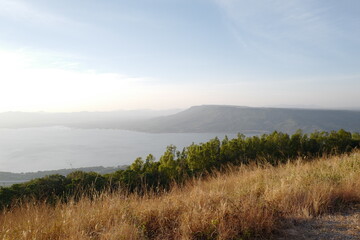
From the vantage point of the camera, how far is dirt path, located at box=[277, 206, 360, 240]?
3081 mm

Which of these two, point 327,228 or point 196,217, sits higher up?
point 196,217

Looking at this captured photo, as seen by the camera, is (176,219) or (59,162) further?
(59,162)

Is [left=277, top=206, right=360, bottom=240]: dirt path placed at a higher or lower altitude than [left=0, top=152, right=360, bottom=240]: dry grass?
lower

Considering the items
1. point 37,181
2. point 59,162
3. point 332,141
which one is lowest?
point 59,162

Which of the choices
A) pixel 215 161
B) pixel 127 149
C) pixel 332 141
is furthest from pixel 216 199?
pixel 127 149

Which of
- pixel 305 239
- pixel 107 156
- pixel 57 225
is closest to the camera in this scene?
pixel 305 239

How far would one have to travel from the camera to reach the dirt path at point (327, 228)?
308 centimetres

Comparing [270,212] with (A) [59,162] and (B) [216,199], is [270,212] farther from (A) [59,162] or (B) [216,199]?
(A) [59,162]

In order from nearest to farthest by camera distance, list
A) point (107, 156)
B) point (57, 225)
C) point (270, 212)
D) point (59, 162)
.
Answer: point (57, 225)
point (270, 212)
point (59, 162)
point (107, 156)

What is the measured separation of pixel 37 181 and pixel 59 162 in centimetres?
16590

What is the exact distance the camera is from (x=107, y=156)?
17538 cm

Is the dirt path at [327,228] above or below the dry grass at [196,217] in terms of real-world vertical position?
below

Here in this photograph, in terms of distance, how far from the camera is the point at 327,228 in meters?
3.30

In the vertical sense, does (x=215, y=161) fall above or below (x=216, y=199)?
below
